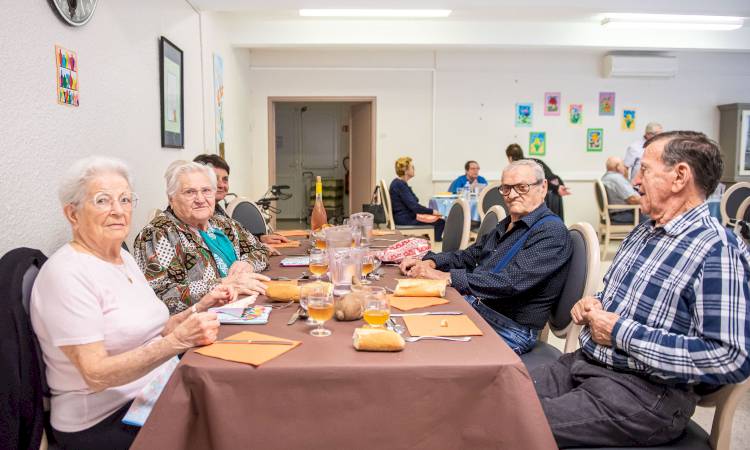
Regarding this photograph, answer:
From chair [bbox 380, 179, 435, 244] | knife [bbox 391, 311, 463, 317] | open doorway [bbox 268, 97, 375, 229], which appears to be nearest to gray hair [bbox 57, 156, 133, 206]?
knife [bbox 391, 311, 463, 317]

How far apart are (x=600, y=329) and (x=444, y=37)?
242 inches

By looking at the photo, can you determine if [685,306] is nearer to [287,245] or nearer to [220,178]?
[287,245]

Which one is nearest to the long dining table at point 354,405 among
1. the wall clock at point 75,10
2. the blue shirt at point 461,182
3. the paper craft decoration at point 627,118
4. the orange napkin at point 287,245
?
the wall clock at point 75,10

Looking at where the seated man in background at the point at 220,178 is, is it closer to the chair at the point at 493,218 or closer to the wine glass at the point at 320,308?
the chair at the point at 493,218

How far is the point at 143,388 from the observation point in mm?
1603

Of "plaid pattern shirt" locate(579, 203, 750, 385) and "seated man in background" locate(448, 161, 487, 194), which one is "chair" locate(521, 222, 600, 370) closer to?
"plaid pattern shirt" locate(579, 203, 750, 385)

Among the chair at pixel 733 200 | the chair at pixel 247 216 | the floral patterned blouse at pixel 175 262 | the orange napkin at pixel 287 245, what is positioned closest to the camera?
the floral patterned blouse at pixel 175 262

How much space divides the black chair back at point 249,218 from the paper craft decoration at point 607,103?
21.0 ft

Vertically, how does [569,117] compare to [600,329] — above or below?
above

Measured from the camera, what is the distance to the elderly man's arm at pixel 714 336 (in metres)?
1.33

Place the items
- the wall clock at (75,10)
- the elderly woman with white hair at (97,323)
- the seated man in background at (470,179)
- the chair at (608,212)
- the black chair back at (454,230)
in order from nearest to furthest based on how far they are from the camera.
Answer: the elderly woman with white hair at (97,323)
the wall clock at (75,10)
the black chair back at (454,230)
the chair at (608,212)
the seated man in background at (470,179)

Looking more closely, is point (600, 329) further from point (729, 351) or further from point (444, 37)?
point (444, 37)

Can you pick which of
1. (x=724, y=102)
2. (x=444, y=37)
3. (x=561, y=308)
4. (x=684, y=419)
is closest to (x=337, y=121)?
(x=444, y=37)

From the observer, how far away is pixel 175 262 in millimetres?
2148
